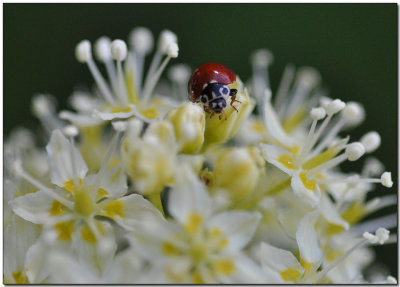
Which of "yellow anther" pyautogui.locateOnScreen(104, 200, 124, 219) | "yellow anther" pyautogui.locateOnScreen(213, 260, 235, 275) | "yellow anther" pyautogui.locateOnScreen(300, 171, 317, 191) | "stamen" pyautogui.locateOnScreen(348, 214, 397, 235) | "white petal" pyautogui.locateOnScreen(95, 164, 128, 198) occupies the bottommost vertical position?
"stamen" pyautogui.locateOnScreen(348, 214, 397, 235)

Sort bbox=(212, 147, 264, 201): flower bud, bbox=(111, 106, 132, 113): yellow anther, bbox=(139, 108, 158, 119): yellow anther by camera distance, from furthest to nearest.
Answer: bbox=(111, 106, 132, 113): yellow anther, bbox=(139, 108, 158, 119): yellow anther, bbox=(212, 147, 264, 201): flower bud

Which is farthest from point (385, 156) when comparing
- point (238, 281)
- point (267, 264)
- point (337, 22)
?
point (238, 281)

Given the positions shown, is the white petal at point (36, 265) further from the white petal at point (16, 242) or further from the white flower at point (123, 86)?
the white flower at point (123, 86)

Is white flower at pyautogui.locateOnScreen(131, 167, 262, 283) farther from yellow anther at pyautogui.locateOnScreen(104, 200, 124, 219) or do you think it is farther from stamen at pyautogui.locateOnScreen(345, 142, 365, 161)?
stamen at pyautogui.locateOnScreen(345, 142, 365, 161)

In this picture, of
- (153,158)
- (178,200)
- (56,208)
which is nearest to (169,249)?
(178,200)

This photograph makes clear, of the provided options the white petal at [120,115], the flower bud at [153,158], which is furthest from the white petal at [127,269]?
the white petal at [120,115]

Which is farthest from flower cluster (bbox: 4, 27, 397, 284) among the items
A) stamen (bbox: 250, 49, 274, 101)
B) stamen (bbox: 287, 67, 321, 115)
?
stamen (bbox: 250, 49, 274, 101)
